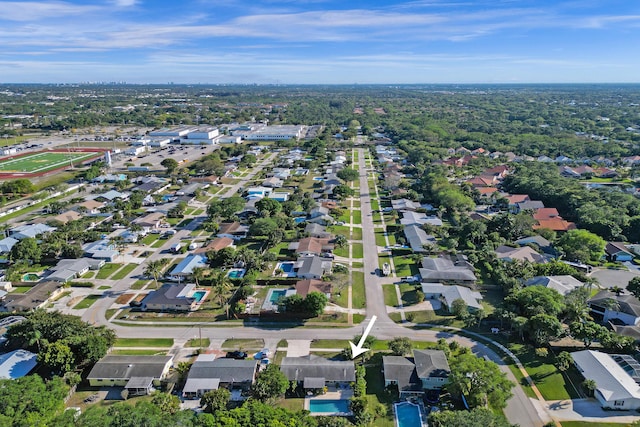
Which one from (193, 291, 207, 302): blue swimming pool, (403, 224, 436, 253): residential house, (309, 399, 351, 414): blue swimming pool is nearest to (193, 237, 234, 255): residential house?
(193, 291, 207, 302): blue swimming pool

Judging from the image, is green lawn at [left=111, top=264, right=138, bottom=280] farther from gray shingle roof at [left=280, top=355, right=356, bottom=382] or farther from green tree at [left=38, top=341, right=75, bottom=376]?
gray shingle roof at [left=280, top=355, right=356, bottom=382]

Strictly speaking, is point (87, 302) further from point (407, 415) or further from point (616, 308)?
point (616, 308)

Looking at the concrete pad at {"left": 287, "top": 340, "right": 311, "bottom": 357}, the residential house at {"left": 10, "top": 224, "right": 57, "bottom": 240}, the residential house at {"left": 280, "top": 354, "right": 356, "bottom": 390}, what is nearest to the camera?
the residential house at {"left": 280, "top": 354, "right": 356, "bottom": 390}

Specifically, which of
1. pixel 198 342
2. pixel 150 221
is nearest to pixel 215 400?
pixel 198 342

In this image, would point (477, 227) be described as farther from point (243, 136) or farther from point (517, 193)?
point (243, 136)

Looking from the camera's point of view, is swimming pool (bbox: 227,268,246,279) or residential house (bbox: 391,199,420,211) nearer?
swimming pool (bbox: 227,268,246,279)

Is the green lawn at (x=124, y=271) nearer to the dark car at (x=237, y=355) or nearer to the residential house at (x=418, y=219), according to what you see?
the dark car at (x=237, y=355)

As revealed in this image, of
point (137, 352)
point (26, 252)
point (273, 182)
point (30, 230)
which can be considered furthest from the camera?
point (273, 182)
